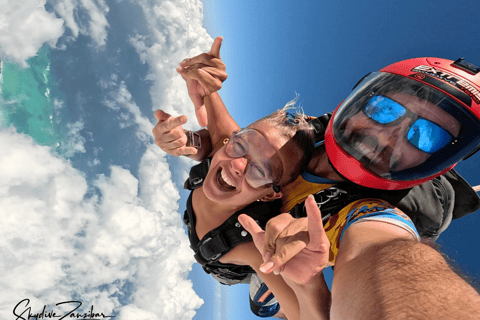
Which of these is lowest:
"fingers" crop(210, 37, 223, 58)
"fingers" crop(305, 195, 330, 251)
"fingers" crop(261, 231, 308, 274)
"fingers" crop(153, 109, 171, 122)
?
"fingers" crop(261, 231, 308, 274)

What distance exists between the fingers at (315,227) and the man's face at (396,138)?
0.56 metres

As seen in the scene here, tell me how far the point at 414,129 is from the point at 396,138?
0.07 meters

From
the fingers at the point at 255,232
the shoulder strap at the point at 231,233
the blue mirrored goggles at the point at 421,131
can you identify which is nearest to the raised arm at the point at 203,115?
the shoulder strap at the point at 231,233

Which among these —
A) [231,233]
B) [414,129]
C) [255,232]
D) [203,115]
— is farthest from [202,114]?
[414,129]

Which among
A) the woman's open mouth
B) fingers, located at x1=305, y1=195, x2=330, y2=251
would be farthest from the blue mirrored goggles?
the woman's open mouth

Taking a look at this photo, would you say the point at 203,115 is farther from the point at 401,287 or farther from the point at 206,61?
the point at 401,287

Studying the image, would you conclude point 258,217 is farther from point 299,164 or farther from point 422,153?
point 422,153

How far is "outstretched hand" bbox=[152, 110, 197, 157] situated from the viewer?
136 cm

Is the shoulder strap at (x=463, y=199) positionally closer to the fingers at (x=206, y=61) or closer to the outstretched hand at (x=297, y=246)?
the outstretched hand at (x=297, y=246)

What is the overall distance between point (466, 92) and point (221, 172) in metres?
1.18

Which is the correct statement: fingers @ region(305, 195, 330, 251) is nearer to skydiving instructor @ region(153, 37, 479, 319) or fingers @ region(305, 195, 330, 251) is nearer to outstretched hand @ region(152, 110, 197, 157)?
skydiving instructor @ region(153, 37, 479, 319)

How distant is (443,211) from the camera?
1153 millimetres

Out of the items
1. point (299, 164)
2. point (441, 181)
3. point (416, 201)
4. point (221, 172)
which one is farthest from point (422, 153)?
point (221, 172)

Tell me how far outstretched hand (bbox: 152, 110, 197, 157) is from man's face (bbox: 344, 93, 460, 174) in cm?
89
